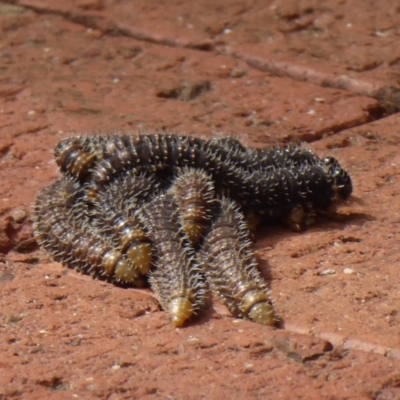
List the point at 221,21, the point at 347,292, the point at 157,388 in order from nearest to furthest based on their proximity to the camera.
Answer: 1. the point at 157,388
2. the point at 347,292
3. the point at 221,21

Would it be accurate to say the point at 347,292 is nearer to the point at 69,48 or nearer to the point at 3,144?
the point at 3,144

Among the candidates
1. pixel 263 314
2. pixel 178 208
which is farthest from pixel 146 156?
pixel 263 314

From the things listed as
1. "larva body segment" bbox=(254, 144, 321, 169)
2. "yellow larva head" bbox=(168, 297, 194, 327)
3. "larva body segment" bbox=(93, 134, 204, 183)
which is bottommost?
"yellow larva head" bbox=(168, 297, 194, 327)

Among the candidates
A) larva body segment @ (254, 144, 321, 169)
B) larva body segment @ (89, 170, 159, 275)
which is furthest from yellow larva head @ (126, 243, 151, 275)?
larva body segment @ (254, 144, 321, 169)

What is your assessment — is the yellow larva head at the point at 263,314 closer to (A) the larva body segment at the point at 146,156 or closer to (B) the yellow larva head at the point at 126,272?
(B) the yellow larva head at the point at 126,272

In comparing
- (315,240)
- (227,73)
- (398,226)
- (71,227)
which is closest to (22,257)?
(71,227)

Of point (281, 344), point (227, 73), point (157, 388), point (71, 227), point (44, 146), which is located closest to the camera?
point (157, 388)

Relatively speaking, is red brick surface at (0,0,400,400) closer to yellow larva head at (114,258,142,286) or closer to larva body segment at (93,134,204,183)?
yellow larva head at (114,258,142,286)

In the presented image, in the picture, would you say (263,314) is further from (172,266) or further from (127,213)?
(127,213)
